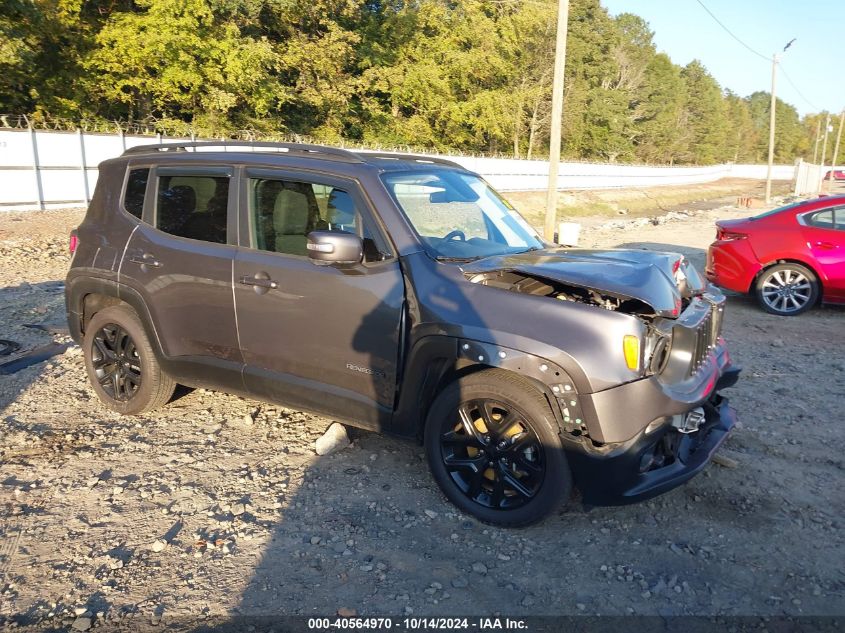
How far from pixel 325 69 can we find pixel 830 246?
96.2 ft

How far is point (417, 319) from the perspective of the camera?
3.84m

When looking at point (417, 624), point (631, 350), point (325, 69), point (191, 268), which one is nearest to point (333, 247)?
point (191, 268)

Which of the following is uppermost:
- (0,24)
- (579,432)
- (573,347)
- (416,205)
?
(0,24)

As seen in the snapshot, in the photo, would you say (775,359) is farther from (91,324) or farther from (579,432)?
(91,324)

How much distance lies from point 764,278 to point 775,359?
2.63 m

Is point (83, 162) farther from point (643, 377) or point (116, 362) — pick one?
point (643, 377)

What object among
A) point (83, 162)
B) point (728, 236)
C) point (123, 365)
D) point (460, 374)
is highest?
point (83, 162)

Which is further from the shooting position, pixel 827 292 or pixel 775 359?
pixel 827 292

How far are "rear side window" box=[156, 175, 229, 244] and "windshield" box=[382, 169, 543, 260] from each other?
1.23m

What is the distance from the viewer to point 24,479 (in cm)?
430

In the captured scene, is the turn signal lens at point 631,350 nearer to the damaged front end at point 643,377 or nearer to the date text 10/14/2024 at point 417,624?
the damaged front end at point 643,377

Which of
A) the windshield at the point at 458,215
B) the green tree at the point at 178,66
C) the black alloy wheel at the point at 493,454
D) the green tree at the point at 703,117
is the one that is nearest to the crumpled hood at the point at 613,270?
the windshield at the point at 458,215

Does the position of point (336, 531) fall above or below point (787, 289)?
below

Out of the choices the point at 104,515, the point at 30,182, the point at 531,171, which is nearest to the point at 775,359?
the point at 104,515
